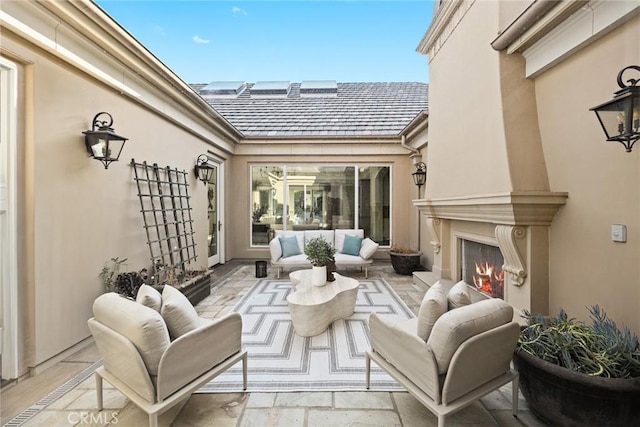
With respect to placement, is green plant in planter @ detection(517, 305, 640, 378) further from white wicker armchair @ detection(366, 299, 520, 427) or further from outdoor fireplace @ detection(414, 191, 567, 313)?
outdoor fireplace @ detection(414, 191, 567, 313)

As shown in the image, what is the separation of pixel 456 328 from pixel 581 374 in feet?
2.47

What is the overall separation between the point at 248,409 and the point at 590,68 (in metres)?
3.75

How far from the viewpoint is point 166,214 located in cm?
445

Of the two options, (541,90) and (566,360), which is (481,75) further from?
(566,360)

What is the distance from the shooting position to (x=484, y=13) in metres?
3.10

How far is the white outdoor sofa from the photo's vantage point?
568 cm

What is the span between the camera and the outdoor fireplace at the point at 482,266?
360cm

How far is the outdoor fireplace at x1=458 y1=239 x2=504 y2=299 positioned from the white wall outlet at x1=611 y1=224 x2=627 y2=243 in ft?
4.85

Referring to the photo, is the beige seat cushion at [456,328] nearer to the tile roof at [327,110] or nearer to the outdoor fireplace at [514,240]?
the outdoor fireplace at [514,240]

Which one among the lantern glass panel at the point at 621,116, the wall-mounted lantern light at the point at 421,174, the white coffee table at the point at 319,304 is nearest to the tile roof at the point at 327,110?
the wall-mounted lantern light at the point at 421,174

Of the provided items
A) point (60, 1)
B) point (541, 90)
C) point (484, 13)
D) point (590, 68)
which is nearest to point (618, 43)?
point (590, 68)

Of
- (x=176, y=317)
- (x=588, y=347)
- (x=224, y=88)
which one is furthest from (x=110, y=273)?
(x=224, y=88)

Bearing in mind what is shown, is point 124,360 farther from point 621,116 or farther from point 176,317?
point 621,116

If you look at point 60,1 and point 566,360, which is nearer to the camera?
point 566,360
